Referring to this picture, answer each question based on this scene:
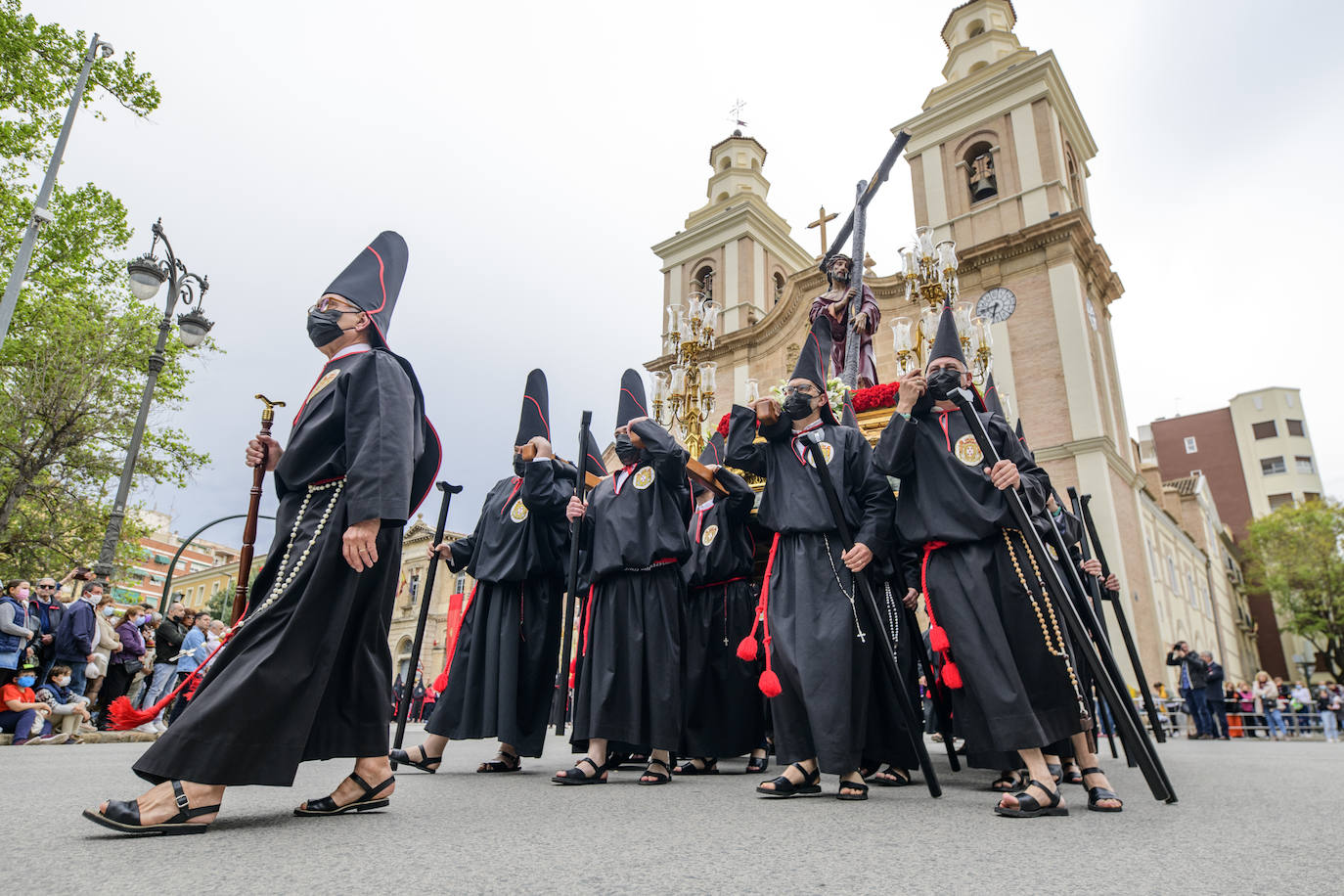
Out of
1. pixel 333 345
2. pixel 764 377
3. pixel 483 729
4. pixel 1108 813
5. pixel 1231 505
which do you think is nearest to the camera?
pixel 1108 813

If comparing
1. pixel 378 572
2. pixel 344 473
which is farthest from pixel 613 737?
pixel 344 473

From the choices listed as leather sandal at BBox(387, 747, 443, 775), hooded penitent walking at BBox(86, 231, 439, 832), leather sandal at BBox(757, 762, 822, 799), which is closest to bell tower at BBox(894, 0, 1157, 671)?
leather sandal at BBox(757, 762, 822, 799)

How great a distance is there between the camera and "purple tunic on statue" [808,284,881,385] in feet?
27.0

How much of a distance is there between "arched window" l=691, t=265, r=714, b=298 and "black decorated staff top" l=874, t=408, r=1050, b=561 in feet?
87.6

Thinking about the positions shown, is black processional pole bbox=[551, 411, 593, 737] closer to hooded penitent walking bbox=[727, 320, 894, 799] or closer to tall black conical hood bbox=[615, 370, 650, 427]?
tall black conical hood bbox=[615, 370, 650, 427]

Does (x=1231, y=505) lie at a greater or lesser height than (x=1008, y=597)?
greater

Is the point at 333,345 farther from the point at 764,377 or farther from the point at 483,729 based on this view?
the point at 764,377

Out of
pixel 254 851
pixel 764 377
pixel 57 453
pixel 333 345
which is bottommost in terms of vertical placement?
pixel 254 851

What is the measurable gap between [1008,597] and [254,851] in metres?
3.25

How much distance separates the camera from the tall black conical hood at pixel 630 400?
585cm

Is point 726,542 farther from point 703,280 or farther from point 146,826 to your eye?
point 703,280

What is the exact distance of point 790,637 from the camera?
4.06 m

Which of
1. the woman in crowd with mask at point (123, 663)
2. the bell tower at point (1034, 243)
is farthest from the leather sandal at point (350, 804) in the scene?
the bell tower at point (1034, 243)

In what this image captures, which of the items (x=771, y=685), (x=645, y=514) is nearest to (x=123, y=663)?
(x=645, y=514)
